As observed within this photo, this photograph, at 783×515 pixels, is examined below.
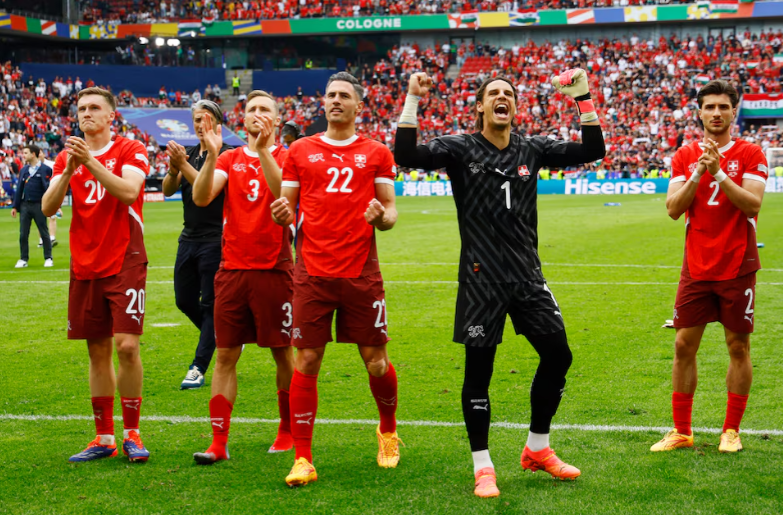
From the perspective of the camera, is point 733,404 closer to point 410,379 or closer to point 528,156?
point 528,156

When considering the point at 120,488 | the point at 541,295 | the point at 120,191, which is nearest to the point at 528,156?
the point at 541,295

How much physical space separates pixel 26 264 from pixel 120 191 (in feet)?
40.7

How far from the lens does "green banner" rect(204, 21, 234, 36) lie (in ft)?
186

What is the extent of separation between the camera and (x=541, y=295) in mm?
5016

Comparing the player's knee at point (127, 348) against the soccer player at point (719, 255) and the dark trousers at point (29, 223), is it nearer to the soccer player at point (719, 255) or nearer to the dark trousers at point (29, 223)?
the soccer player at point (719, 255)

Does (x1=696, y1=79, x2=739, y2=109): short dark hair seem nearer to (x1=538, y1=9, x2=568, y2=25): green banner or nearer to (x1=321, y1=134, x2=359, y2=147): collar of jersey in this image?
(x1=321, y1=134, x2=359, y2=147): collar of jersey

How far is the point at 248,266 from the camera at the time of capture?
5703mm

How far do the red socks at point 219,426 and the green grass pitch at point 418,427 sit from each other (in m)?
0.11

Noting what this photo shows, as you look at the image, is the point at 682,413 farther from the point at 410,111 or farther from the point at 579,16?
the point at 579,16

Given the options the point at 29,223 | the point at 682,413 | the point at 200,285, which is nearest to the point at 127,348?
the point at 200,285

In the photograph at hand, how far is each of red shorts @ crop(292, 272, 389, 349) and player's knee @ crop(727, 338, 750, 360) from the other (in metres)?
2.34

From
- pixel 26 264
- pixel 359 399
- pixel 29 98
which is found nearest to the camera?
pixel 359 399

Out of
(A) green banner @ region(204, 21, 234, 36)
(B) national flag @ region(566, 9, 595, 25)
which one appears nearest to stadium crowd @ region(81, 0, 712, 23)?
(A) green banner @ region(204, 21, 234, 36)

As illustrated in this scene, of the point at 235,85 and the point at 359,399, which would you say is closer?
the point at 359,399
